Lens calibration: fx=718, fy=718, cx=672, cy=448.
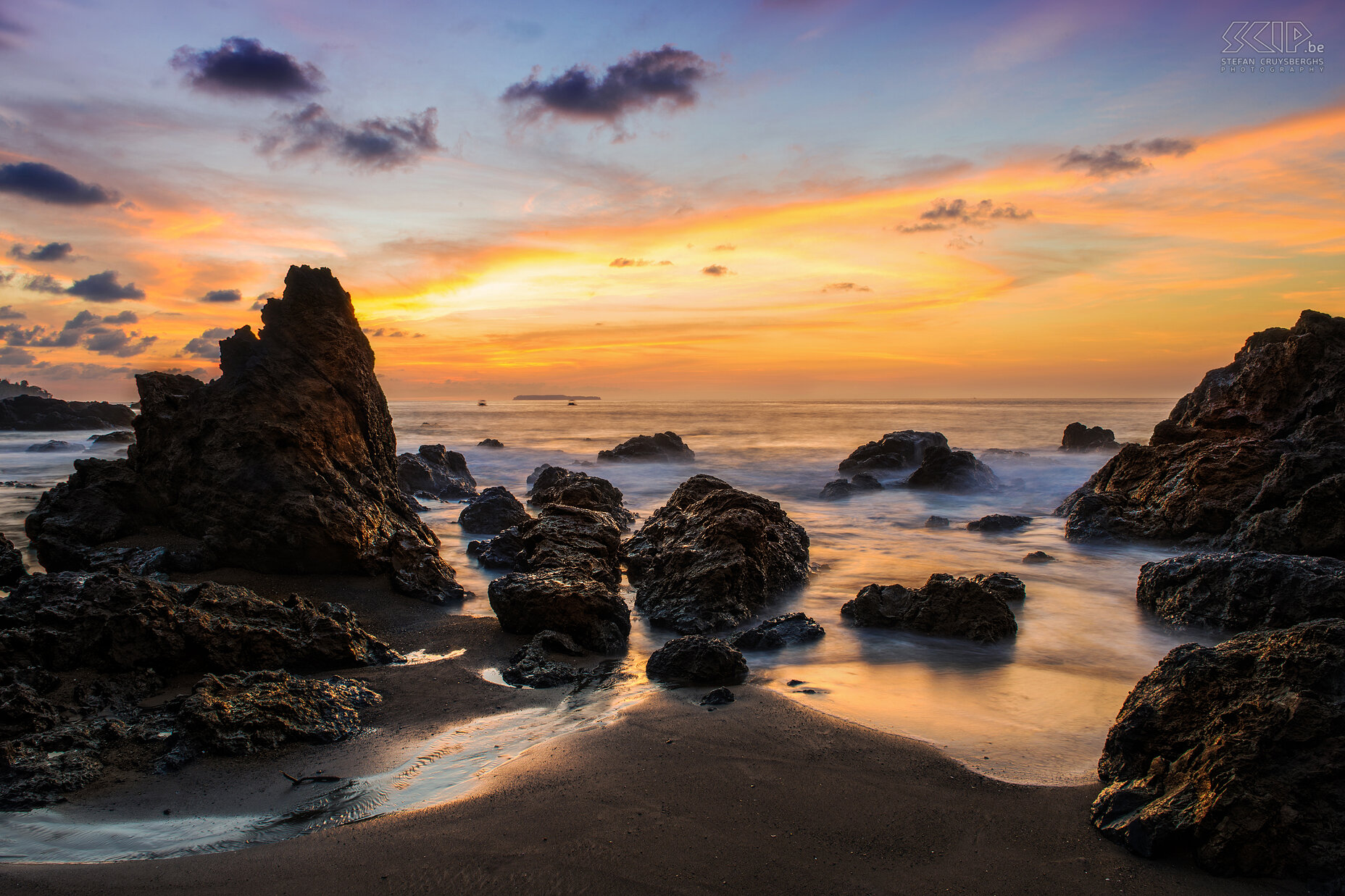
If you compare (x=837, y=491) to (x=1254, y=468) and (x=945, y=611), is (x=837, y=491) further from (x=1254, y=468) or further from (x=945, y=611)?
(x=945, y=611)

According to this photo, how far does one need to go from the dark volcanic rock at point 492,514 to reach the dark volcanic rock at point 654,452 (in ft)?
48.3

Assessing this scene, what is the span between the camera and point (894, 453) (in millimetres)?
21703

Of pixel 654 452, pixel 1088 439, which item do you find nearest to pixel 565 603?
pixel 654 452

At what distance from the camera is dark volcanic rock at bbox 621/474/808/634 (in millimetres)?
7211

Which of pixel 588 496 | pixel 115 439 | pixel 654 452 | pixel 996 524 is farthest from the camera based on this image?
pixel 115 439

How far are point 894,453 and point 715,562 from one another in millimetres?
15470

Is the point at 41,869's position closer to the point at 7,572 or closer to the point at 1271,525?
the point at 7,572

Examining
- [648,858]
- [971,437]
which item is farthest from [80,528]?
[971,437]

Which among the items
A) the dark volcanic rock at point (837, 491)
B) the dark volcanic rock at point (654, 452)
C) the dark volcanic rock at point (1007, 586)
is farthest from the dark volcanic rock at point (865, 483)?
the dark volcanic rock at point (1007, 586)

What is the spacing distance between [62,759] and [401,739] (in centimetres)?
159

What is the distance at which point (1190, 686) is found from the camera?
3373mm

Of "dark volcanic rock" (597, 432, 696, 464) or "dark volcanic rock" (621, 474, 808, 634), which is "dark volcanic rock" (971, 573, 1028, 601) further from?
"dark volcanic rock" (597, 432, 696, 464)

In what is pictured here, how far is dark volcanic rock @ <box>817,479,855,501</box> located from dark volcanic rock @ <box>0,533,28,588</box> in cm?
1467

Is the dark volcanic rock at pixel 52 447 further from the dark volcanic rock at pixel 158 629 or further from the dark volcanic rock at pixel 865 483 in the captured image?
the dark volcanic rock at pixel 158 629
